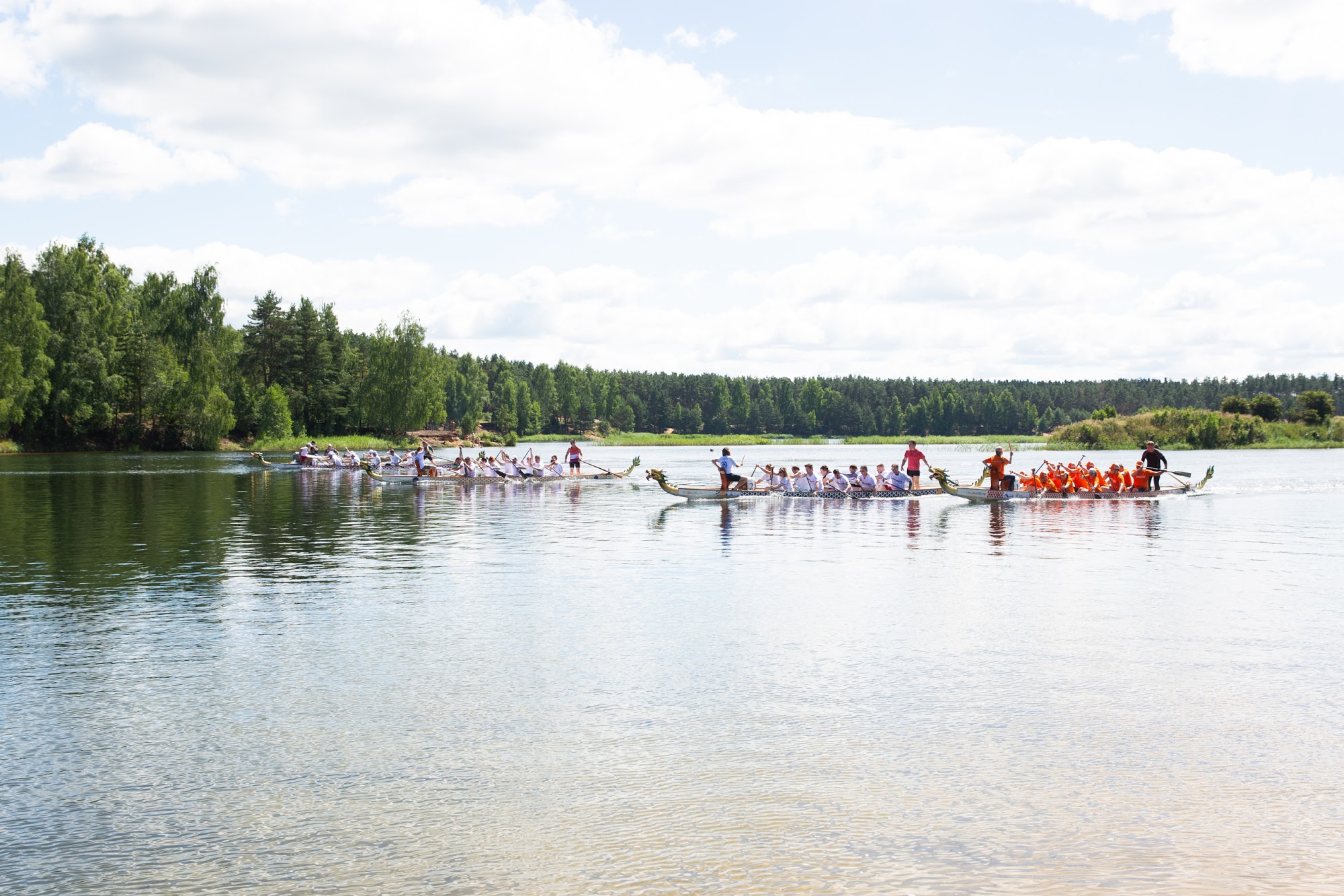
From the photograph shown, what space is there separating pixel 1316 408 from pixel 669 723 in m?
147

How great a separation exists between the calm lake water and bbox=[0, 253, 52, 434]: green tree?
2791 inches

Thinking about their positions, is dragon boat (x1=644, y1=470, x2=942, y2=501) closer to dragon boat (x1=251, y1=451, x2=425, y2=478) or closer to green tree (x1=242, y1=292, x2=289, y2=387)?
dragon boat (x1=251, y1=451, x2=425, y2=478)

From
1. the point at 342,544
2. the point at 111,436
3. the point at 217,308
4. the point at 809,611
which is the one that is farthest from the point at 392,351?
the point at 809,611

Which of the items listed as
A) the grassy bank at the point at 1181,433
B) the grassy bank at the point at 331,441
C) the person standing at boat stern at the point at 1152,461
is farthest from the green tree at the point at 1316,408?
the grassy bank at the point at 331,441

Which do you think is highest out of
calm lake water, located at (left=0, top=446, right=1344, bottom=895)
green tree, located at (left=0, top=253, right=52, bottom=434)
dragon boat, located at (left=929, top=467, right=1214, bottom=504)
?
green tree, located at (left=0, top=253, right=52, bottom=434)

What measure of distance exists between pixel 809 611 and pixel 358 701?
8191mm

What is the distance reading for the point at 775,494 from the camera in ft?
145

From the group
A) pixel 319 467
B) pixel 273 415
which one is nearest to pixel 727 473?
pixel 319 467

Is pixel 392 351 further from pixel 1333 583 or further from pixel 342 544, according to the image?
pixel 1333 583

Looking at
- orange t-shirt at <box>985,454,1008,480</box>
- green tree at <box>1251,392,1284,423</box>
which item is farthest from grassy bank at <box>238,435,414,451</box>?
green tree at <box>1251,392,1284,423</box>

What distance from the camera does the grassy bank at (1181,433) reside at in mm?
116250

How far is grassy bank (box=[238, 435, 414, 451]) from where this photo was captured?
10994 centimetres

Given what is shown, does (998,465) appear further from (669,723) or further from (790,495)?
(669,723)

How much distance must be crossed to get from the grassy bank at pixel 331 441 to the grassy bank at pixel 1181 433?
77684 millimetres
